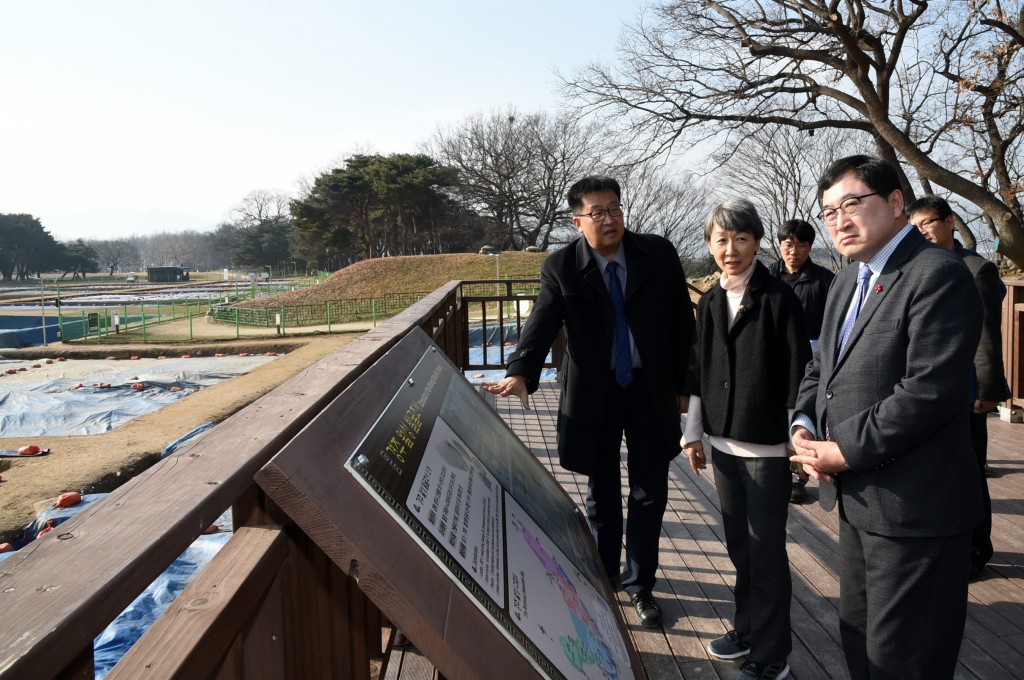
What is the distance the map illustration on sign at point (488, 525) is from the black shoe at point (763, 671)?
0.59 m

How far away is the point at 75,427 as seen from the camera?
14648mm

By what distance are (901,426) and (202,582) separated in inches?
61.8

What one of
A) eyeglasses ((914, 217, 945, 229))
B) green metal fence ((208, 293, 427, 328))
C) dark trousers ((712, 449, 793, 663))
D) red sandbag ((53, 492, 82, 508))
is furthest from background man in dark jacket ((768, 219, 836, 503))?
green metal fence ((208, 293, 427, 328))

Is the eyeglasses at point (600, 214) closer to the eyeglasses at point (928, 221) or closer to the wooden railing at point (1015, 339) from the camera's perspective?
the eyeglasses at point (928, 221)

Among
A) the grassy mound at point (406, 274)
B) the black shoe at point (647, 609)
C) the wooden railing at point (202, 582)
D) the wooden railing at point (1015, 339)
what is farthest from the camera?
the grassy mound at point (406, 274)

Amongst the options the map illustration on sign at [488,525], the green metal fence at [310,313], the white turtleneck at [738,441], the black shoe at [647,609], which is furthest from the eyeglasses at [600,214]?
the green metal fence at [310,313]

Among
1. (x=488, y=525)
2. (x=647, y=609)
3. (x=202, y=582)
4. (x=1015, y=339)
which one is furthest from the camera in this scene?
(x=1015, y=339)

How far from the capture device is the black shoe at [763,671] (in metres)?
2.42

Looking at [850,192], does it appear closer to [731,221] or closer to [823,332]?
[823,332]

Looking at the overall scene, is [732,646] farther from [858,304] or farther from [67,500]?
[67,500]

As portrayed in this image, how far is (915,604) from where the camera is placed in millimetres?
1854

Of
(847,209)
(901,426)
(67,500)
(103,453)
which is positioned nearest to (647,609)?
(901,426)

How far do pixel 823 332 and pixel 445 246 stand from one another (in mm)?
57810

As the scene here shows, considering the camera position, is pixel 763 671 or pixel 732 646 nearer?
pixel 763 671
